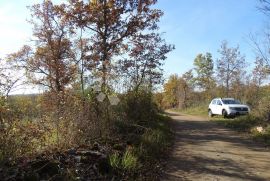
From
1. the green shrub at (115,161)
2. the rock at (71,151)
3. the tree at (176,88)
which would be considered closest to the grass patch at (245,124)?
the green shrub at (115,161)

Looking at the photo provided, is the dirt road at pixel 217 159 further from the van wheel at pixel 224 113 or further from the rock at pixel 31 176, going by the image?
the van wheel at pixel 224 113

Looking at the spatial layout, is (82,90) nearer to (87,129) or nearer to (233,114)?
(87,129)

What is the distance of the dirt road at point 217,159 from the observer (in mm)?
10438

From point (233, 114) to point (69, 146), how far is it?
21.8 meters

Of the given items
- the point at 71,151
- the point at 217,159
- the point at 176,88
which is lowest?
the point at 217,159

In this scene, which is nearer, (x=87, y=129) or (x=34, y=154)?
(x=34, y=154)

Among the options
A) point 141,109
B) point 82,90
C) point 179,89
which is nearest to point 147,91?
point 141,109

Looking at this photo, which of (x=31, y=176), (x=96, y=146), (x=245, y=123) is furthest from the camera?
(x=245, y=123)

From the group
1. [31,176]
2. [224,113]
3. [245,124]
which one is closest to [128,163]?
[31,176]

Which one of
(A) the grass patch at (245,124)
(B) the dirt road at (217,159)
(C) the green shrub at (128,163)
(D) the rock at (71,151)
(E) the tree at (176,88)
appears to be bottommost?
(B) the dirt road at (217,159)

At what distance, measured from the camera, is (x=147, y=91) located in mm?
19906

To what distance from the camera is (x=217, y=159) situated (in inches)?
499

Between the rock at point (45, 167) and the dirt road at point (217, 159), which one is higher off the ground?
the rock at point (45, 167)

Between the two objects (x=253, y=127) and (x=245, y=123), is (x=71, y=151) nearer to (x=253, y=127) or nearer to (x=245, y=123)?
(x=253, y=127)
